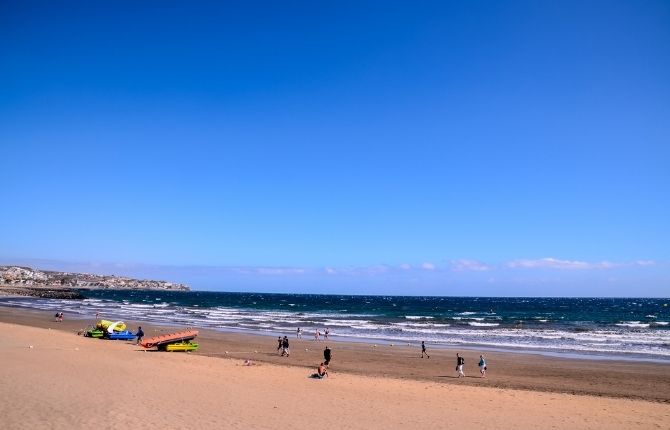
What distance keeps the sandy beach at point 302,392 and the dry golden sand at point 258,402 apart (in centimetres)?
3

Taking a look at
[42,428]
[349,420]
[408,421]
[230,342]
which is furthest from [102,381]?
[230,342]

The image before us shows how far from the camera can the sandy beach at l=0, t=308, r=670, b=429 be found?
1221 centimetres

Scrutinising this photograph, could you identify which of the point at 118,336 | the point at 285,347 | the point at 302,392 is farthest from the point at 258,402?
the point at 118,336

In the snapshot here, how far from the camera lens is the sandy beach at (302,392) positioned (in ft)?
40.1

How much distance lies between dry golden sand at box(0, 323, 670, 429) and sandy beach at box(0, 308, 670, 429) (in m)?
0.03

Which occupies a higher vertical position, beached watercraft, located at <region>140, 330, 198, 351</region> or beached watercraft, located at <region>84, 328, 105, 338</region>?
beached watercraft, located at <region>140, 330, 198, 351</region>

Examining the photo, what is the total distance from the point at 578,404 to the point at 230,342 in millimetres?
23895

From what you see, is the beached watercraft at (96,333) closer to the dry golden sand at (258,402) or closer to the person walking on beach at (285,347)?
the dry golden sand at (258,402)

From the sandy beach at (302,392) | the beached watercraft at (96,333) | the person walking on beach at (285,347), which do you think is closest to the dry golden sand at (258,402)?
the sandy beach at (302,392)

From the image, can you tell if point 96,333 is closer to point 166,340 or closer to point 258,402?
point 166,340

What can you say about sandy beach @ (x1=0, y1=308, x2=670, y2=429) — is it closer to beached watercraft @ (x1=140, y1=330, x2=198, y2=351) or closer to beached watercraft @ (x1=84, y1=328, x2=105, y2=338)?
beached watercraft @ (x1=140, y1=330, x2=198, y2=351)

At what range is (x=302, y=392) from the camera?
1600cm

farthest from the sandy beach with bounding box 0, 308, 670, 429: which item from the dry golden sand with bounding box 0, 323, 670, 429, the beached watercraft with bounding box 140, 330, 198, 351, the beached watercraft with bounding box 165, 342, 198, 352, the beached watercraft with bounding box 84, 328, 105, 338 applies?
the beached watercraft with bounding box 84, 328, 105, 338

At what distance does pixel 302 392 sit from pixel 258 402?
2.30m
